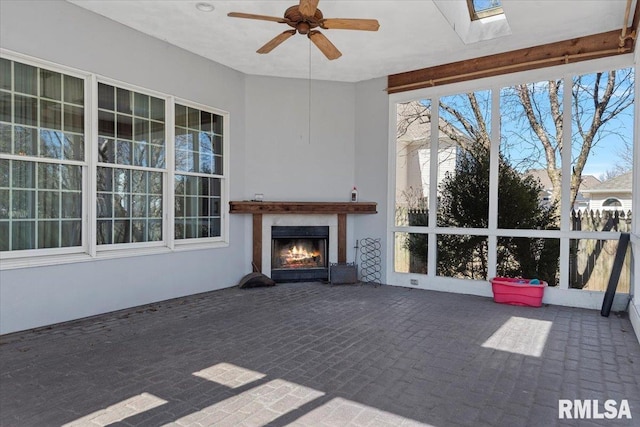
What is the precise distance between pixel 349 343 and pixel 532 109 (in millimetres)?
3994

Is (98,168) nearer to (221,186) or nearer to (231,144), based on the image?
(221,186)

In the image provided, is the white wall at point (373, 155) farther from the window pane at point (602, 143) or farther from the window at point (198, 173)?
the window pane at point (602, 143)

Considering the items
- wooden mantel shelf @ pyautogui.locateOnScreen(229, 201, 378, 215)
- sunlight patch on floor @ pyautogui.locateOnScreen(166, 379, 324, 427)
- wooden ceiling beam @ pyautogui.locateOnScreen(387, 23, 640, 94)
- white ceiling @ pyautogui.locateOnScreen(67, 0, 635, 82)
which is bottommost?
sunlight patch on floor @ pyautogui.locateOnScreen(166, 379, 324, 427)

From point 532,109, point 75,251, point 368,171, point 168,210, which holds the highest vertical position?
point 532,109

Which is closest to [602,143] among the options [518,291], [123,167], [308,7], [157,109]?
[518,291]

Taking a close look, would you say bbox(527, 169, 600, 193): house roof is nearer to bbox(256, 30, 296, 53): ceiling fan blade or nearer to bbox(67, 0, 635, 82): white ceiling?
bbox(67, 0, 635, 82): white ceiling

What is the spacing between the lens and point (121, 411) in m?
2.32

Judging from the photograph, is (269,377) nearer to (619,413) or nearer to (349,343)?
(349,343)

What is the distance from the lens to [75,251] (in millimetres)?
4223

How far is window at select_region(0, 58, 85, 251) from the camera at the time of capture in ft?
12.1

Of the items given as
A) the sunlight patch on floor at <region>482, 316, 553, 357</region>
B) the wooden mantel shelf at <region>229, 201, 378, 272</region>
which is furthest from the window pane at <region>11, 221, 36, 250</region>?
the sunlight patch on floor at <region>482, 316, 553, 357</region>

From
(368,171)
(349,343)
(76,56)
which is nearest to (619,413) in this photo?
(349,343)

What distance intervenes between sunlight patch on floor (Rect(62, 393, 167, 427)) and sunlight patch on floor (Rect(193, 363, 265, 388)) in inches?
15.6

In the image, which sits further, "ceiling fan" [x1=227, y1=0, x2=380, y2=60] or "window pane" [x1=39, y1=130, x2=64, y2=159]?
"window pane" [x1=39, y1=130, x2=64, y2=159]
